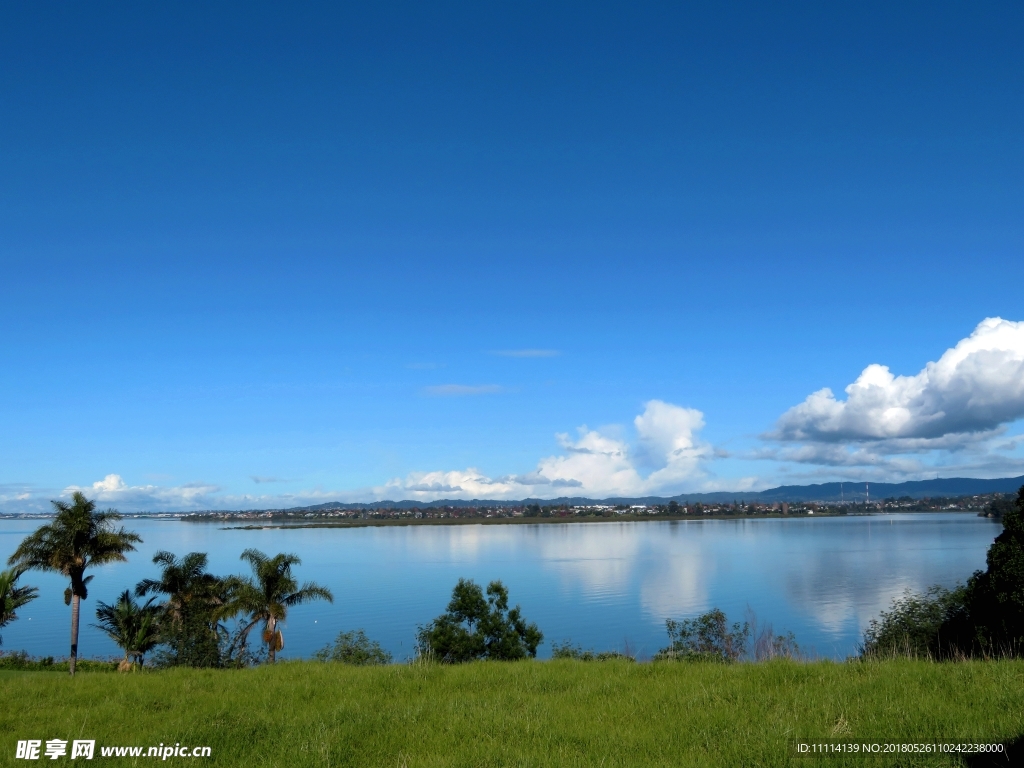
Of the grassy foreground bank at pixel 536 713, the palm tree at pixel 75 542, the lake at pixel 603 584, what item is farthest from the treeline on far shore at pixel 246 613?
the grassy foreground bank at pixel 536 713

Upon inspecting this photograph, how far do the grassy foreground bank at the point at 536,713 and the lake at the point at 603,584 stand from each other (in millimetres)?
24476

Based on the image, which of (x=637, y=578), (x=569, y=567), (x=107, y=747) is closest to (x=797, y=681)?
(x=107, y=747)

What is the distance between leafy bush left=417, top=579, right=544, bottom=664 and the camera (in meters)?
39.2

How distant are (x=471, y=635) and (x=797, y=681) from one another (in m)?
32.9

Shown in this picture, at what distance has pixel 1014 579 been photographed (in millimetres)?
17078

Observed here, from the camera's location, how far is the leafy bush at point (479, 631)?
39219 mm

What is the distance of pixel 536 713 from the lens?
8.16 metres

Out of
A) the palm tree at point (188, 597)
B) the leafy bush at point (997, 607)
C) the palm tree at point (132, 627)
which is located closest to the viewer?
the leafy bush at point (997, 607)

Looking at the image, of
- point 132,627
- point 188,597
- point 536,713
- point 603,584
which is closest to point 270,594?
point 188,597

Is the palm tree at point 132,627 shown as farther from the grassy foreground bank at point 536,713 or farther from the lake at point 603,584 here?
the grassy foreground bank at point 536,713

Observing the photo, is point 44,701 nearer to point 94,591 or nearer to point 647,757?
point 647,757

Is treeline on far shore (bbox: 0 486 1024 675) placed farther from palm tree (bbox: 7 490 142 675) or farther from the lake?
the lake

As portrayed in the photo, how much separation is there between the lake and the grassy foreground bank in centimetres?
2448

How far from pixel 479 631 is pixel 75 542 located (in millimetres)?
20493
